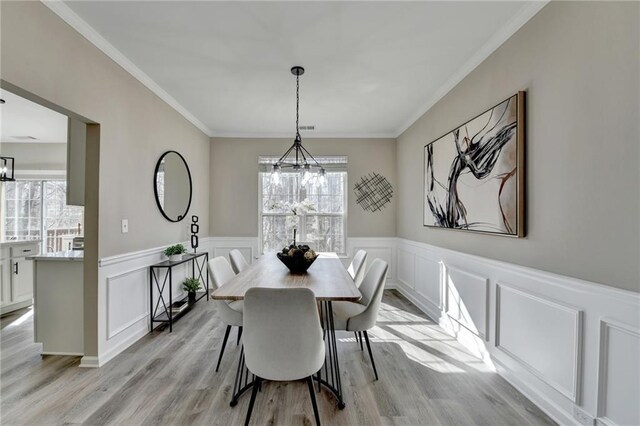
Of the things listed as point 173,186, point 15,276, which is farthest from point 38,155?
point 173,186

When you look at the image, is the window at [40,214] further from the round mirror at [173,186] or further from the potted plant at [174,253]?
the potted plant at [174,253]

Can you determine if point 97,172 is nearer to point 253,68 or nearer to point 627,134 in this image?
point 253,68

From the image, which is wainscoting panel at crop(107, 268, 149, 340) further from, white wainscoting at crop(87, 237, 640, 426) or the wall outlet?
the wall outlet

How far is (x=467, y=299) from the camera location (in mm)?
2705

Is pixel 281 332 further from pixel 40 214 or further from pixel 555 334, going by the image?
pixel 40 214

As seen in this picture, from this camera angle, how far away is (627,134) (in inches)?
54.1

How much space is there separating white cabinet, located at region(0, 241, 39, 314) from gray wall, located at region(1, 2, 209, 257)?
187 centimetres

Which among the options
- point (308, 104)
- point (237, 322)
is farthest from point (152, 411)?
point (308, 104)

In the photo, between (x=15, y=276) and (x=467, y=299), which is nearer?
(x=467, y=299)

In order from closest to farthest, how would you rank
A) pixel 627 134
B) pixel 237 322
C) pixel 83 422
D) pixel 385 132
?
pixel 627 134
pixel 83 422
pixel 237 322
pixel 385 132

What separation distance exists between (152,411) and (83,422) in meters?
0.37

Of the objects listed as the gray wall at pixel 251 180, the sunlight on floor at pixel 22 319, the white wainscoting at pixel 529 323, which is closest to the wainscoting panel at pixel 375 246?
the gray wall at pixel 251 180

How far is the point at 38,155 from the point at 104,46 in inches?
171

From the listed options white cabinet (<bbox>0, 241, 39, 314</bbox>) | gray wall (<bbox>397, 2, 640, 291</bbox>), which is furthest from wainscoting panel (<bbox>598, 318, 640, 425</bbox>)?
white cabinet (<bbox>0, 241, 39, 314</bbox>)
